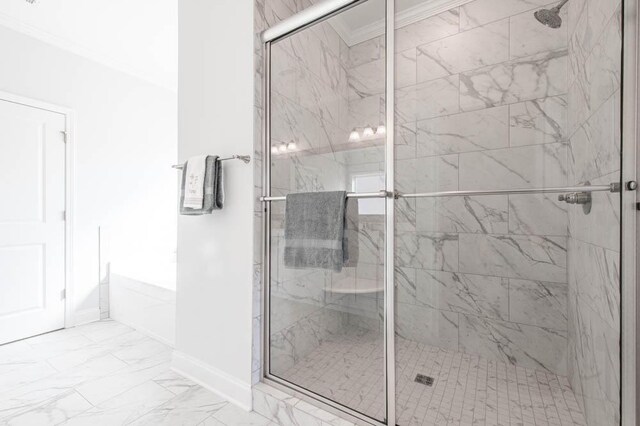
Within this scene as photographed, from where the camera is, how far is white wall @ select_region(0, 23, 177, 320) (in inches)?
98.9

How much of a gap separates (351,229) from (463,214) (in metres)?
0.63

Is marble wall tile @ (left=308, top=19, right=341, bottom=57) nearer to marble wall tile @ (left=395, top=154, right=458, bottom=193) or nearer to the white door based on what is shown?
marble wall tile @ (left=395, top=154, right=458, bottom=193)

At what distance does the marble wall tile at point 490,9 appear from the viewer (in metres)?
1.49

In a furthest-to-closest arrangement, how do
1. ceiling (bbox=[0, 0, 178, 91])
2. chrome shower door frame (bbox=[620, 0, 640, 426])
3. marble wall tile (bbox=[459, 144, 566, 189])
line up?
ceiling (bbox=[0, 0, 178, 91])
marble wall tile (bbox=[459, 144, 566, 189])
chrome shower door frame (bbox=[620, 0, 640, 426])

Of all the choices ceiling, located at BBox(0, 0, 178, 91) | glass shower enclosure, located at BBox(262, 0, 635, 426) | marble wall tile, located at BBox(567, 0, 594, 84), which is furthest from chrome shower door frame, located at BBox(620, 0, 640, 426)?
ceiling, located at BBox(0, 0, 178, 91)

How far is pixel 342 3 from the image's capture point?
56.5 inches

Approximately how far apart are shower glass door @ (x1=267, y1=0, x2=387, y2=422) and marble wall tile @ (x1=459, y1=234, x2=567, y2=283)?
23.5 inches

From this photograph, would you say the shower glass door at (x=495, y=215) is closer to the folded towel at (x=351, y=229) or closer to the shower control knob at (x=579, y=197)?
the shower control knob at (x=579, y=197)

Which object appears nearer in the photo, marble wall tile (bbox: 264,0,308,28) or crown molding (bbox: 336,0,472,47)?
crown molding (bbox: 336,0,472,47)

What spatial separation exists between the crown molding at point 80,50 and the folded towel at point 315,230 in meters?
2.69

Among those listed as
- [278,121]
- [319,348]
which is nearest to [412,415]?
[319,348]

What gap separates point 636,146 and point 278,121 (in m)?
1.44

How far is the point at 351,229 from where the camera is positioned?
1.44 meters

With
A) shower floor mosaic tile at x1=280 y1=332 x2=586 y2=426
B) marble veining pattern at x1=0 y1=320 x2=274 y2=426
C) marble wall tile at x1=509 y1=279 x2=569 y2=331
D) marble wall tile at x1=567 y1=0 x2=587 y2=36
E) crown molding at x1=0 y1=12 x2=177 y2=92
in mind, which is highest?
crown molding at x1=0 y1=12 x2=177 y2=92
